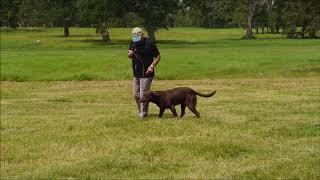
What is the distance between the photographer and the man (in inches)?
554

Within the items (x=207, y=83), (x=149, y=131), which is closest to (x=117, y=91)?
(x=207, y=83)

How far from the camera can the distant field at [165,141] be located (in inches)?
380

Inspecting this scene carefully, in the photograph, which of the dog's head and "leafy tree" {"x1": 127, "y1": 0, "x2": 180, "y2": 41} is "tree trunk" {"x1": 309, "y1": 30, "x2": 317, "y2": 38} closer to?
"leafy tree" {"x1": 127, "y1": 0, "x2": 180, "y2": 41}

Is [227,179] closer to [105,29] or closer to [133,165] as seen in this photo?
[133,165]

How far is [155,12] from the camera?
218 feet

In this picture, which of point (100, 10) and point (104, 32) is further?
point (104, 32)

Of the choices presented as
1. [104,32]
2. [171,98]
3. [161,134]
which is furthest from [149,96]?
[104,32]

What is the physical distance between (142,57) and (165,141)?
3194 millimetres

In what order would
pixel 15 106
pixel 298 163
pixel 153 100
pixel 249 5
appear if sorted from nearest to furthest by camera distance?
pixel 298 163
pixel 153 100
pixel 15 106
pixel 249 5

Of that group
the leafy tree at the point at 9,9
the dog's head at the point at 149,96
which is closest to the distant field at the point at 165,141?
the dog's head at the point at 149,96

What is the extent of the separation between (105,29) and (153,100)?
54.0 m

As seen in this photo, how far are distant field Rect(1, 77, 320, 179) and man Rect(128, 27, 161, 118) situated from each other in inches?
34.3

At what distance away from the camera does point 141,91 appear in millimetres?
14500

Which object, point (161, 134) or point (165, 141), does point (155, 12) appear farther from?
point (165, 141)
